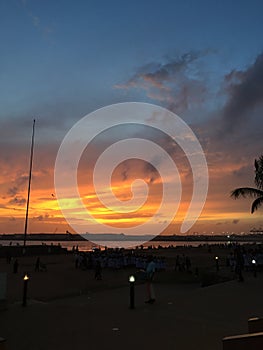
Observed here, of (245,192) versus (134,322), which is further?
(245,192)

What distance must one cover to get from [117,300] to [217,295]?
3.59m

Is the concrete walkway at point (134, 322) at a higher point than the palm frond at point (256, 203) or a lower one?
lower

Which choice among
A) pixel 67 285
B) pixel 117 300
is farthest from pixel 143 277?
pixel 117 300

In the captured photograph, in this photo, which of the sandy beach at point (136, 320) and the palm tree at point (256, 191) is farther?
the palm tree at point (256, 191)

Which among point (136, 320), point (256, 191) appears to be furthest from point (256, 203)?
point (136, 320)

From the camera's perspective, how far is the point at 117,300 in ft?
43.3

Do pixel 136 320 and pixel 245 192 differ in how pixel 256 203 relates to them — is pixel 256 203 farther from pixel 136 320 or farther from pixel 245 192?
pixel 136 320

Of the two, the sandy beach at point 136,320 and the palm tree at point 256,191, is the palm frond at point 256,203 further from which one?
the sandy beach at point 136,320

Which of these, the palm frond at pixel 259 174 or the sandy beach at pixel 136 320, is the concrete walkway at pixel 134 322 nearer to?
the sandy beach at pixel 136 320

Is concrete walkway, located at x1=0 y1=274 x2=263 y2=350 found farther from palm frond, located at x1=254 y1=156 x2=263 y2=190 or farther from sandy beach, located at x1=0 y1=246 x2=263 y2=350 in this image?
Answer: palm frond, located at x1=254 y1=156 x2=263 y2=190

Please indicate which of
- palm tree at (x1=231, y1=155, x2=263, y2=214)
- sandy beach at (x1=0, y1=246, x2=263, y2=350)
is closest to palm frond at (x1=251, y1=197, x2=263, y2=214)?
palm tree at (x1=231, y1=155, x2=263, y2=214)

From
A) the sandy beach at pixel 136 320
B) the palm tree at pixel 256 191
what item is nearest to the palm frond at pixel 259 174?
the palm tree at pixel 256 191

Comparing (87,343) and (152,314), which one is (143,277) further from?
(87,343)

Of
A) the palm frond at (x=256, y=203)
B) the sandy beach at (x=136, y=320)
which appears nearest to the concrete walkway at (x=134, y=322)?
the sandy beach at (x=136, y=320)
